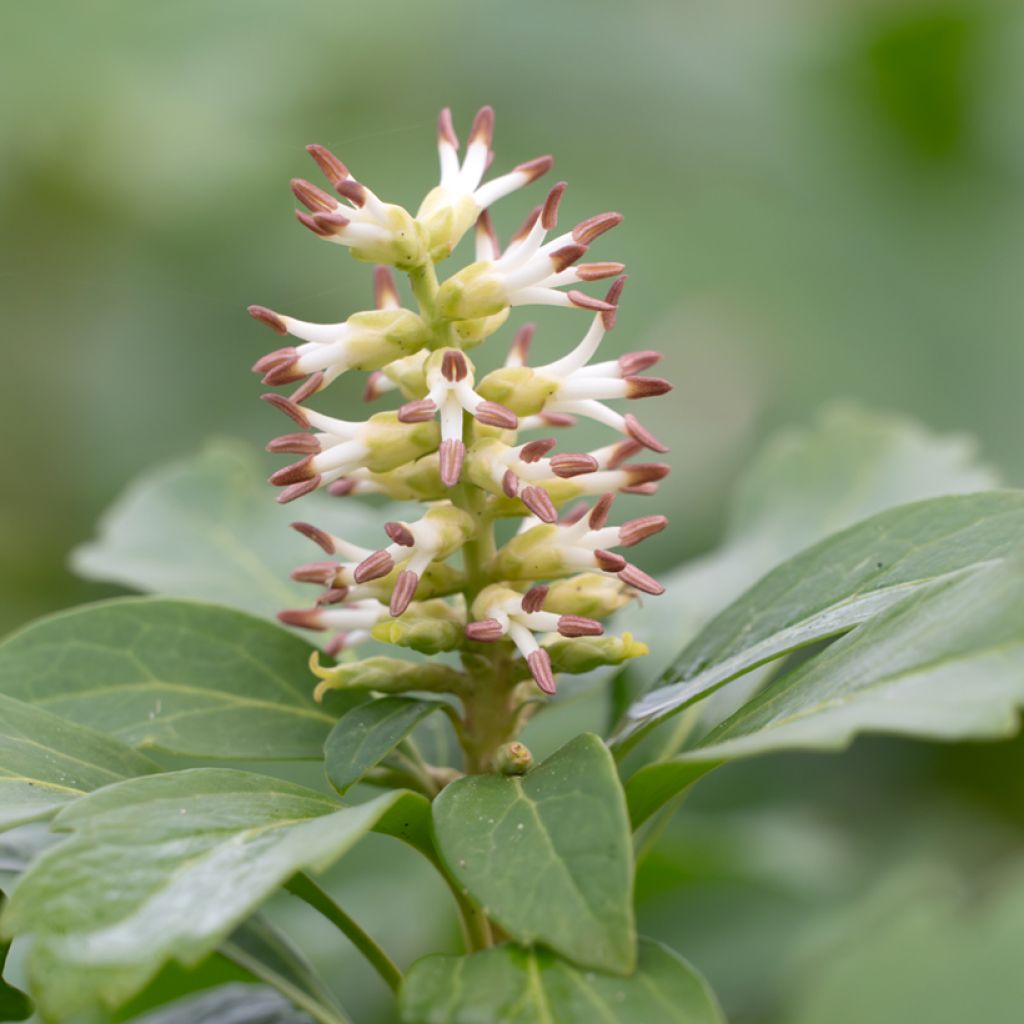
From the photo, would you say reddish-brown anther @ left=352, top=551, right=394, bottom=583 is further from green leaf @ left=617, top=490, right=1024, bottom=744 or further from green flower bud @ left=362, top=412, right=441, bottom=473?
green leaf @ left=617, top=490, right=1024, bottom=744

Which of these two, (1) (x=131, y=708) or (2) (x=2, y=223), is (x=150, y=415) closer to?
(2) (x=2, y=223)

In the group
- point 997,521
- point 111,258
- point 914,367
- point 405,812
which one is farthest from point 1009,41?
point 405,812

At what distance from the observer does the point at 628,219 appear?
4.88 meters

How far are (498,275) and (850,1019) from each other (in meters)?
1.01

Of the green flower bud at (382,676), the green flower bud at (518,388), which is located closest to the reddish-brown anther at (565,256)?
the green flower bud at (518,388)

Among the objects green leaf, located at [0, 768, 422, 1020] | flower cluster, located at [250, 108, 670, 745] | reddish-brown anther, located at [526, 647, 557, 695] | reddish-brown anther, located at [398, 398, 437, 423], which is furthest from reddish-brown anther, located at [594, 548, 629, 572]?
green leaf, located at [0, 768, 422, 1020]

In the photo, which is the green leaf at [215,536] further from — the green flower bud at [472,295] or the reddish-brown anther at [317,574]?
the green flower bud at [472,295]

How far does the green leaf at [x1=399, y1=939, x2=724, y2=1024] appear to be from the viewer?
99cm

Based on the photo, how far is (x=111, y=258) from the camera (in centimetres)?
430

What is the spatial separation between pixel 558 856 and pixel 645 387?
0.51 m

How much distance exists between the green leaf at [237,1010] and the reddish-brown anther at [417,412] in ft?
2.49

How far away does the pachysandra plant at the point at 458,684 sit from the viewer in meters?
0.98

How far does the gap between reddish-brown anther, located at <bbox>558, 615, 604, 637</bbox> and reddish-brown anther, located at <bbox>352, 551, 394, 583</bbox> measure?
0.59ft

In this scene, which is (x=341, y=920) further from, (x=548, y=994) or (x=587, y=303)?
(x=587, y=303)
